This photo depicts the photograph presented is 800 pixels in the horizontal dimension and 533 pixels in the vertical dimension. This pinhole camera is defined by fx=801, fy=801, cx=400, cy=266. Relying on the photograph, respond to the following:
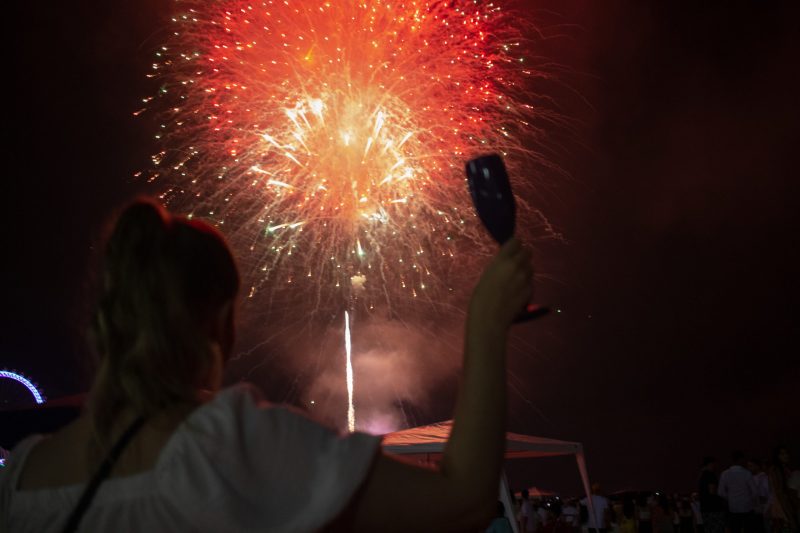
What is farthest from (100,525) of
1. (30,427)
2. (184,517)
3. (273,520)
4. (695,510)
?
(695,510)

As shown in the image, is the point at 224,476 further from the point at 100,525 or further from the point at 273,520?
the point at 100,525

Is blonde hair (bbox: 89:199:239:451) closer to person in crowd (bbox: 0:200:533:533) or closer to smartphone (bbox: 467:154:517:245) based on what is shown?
person in crowd (bbox: 0:200:533:533)

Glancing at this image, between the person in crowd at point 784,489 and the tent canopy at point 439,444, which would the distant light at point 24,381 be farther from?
the person in crowd at point 784,489

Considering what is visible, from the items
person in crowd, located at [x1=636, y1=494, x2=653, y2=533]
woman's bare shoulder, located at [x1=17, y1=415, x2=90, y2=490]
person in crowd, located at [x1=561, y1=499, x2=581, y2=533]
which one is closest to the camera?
woman's bare shoulder, located at [x1=17, y1=415, x2=90, y2=490]

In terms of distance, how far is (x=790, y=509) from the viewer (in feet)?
32.7

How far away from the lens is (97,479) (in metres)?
1.41

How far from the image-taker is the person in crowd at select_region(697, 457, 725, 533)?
38.0 feet

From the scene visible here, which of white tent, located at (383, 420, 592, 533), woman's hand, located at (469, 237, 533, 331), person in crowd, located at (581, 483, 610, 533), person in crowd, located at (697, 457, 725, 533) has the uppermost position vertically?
woman's hand, located at (469, 237, 533, 331)

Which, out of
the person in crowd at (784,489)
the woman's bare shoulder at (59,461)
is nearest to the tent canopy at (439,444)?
the person in crowd at (784,489)

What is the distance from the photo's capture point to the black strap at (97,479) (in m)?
1.40

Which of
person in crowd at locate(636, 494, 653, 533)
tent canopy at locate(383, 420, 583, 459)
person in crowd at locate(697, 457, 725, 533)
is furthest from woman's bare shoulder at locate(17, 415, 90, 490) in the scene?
person in crowd at locate(636, 494, 653, 533)

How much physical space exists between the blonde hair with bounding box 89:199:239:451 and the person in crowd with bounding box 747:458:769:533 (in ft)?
38.4

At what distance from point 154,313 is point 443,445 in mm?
10959

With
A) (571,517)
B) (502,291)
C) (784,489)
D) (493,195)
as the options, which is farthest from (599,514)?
(502,291)
